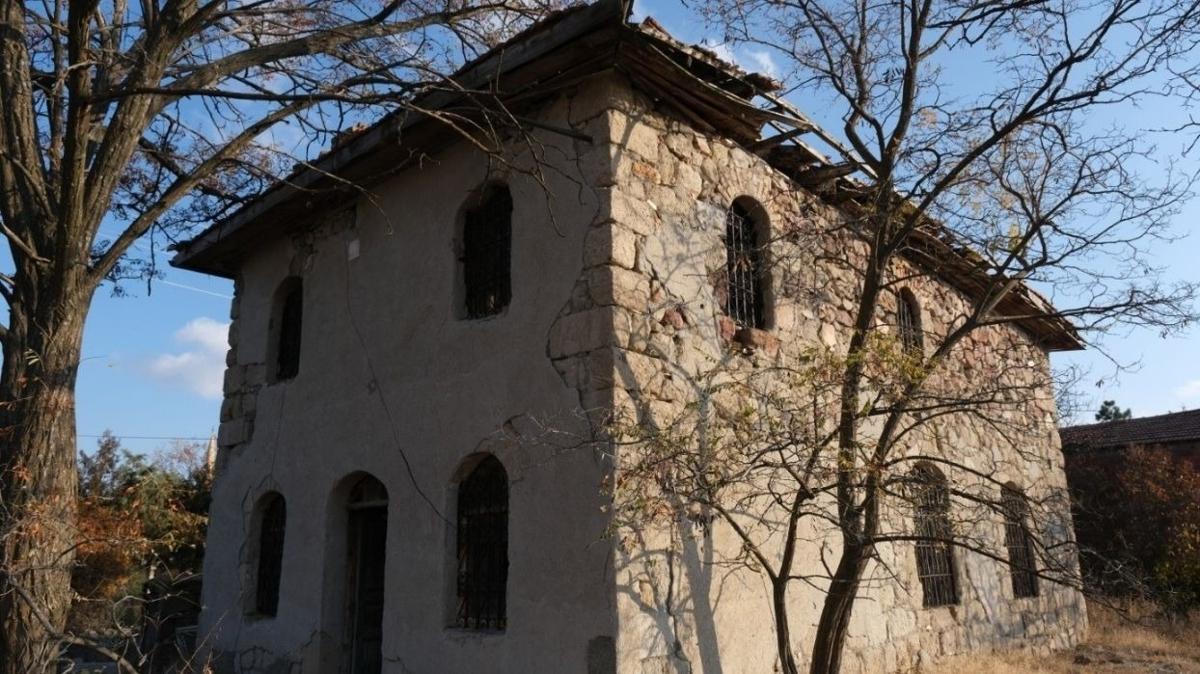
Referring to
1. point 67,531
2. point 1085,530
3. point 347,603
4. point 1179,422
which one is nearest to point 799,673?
point 347,603

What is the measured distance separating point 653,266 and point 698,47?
1504 millimetres

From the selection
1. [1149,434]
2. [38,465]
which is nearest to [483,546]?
[38,465]

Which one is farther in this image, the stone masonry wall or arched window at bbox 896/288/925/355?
arched window at bbox 896/288/925/355

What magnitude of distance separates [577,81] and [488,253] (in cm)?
150

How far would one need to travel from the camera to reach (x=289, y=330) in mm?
8805

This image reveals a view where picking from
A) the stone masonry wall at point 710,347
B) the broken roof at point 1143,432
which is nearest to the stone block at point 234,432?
the stone masonry wall at point 710,347

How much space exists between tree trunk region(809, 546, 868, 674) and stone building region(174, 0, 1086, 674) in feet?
1.43

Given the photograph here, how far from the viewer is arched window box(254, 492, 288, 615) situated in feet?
26.1

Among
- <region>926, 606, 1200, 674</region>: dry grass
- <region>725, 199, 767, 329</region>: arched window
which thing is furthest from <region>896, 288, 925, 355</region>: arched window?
<region>926, 606, 1200, 674</region>: dry grass

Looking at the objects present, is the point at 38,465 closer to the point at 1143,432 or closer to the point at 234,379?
the point at 234,379

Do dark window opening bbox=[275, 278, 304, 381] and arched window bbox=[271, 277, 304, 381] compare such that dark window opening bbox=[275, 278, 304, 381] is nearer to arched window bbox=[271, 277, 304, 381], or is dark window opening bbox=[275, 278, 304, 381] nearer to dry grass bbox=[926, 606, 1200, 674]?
arched window bbox=[271, 277, 304, 381]

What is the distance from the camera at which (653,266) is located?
5.76 m

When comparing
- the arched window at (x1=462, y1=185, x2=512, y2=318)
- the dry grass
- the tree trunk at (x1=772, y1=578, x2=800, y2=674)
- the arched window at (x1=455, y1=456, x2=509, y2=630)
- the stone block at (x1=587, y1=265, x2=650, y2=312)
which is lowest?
the dry grass

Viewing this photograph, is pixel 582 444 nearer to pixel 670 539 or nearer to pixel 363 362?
pixel 670 539
